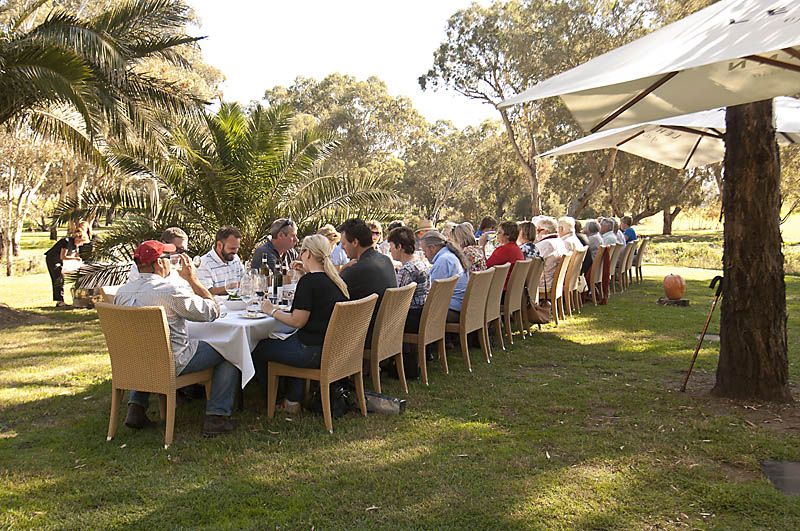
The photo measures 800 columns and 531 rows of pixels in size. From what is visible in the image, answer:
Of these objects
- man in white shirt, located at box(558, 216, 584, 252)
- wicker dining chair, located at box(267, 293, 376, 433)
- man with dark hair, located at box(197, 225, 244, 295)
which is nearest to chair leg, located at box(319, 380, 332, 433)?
wicker dining chair, located at box(267, 293, 376, 433)

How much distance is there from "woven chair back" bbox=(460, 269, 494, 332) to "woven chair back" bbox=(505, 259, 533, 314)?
872 mm

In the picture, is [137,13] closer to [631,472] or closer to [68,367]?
[68,367]

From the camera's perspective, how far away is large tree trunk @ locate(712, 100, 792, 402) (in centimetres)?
517

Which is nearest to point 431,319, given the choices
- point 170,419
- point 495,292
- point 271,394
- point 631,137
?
point 495,292

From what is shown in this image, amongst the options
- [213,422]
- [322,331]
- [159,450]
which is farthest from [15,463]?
[322,331]

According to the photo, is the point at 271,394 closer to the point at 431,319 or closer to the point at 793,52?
the point at 431,319

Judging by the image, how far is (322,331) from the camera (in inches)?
193

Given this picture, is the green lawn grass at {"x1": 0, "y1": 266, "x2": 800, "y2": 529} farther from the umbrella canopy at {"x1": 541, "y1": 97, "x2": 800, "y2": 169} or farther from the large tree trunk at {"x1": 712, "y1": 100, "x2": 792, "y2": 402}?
the umbrella canopy at {"x1": 541, "y1": 97, "x2": 800, "y2": 169}

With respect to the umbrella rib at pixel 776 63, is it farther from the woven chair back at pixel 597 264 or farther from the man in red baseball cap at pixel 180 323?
the woven chair back at pixel 597 264

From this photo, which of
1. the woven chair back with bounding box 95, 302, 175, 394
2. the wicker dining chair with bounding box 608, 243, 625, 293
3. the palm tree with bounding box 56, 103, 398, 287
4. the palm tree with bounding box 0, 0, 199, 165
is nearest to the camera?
the woven chair back with bounding box 95, 302, 175, 394

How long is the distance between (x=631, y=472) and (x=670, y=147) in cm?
759

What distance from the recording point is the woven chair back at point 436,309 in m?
6.05

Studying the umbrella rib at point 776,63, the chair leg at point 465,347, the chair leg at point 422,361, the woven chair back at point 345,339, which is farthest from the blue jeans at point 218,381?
the umbrella rib at point 776,63

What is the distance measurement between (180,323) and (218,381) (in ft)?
1.57
